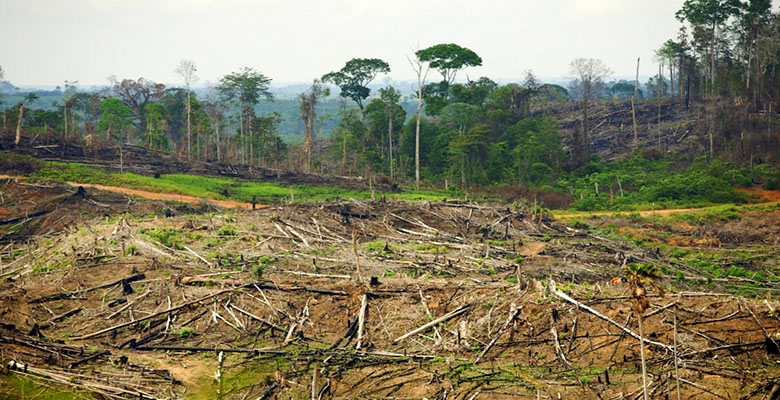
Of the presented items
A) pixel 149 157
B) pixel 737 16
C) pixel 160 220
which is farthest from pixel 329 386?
pixel 737 16

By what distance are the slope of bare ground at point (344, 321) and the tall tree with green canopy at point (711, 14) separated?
30682 millimetres

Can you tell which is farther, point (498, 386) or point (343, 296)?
point (343, 296)

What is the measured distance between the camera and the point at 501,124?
1721 inches

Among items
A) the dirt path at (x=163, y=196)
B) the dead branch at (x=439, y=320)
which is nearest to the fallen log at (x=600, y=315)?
the dead branch at (x=439, y=320)

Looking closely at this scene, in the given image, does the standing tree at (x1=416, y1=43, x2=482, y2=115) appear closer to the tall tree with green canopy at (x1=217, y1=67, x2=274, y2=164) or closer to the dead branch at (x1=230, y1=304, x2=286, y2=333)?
the tall tree with green canopy at (x1=217, y1=67, x2=274, y2=164)

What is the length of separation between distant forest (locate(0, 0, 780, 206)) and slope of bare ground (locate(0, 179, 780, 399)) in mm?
18320

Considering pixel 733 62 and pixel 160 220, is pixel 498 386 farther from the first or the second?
pixel 733 62

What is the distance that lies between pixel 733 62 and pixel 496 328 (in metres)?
41.7

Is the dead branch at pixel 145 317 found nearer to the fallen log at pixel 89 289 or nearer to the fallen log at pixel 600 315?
the fallen log at pixel 89 289

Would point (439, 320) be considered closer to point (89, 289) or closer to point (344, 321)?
point (344, 321)

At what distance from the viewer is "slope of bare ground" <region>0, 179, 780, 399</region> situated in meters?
11.6

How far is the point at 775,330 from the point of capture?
12039 millimetres

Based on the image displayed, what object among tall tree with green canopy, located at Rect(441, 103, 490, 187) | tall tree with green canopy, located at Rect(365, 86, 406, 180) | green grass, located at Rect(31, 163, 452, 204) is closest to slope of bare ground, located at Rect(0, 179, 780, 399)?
green grass, located at Rect(31, 163, 452, 204)

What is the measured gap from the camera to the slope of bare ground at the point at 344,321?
1159 centimetres
